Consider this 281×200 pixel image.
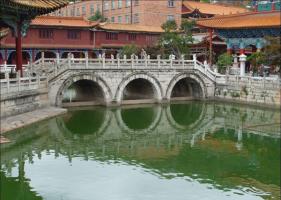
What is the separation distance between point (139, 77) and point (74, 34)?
→ 560 inches

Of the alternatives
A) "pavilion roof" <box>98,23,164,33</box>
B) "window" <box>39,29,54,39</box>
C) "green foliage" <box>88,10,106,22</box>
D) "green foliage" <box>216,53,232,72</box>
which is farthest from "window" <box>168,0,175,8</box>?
"green foliage" <box>216,53,232,72</box>

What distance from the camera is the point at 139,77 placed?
35.4m

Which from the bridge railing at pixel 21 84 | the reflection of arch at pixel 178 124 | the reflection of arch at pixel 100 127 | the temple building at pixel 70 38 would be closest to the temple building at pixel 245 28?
the reflection of arch at pixel 178 124

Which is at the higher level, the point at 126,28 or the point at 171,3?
the point at 171,3

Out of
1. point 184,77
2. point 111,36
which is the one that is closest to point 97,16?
point 111,36

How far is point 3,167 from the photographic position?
747 inches

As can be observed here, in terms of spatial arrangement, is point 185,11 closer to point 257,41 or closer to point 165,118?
point 257,41

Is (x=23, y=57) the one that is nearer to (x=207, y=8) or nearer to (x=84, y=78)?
(x=84, y=78)

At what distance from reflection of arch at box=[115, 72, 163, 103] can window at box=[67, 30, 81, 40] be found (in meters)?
14.0

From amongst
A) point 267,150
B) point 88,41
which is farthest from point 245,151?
point 88,41

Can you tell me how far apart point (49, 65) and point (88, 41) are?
15628 millimetres

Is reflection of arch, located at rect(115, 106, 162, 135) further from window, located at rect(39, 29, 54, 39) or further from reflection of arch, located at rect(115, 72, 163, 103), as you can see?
window, located at rect(39, 29, 54, 39)

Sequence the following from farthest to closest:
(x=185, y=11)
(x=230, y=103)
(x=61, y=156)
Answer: (x=185, y=11) → (x=230, y=103) → (x=61, y=156)

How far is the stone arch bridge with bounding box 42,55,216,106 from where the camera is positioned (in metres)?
32.0
